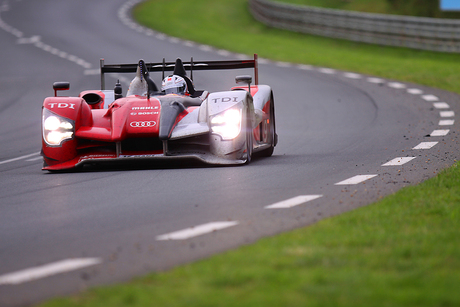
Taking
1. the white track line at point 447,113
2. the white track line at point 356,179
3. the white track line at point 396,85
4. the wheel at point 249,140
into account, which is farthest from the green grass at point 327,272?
the white track line at point 396,85

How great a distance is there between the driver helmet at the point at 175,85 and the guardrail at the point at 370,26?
17845 mm

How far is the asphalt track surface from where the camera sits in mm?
4844

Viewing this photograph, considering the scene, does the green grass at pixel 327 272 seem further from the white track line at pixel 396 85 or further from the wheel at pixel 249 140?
the white track line at pixel 396 85

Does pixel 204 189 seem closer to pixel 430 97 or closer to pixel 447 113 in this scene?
pixel 447 113

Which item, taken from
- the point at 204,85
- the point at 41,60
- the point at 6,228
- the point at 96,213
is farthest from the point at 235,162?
the point at 41,60

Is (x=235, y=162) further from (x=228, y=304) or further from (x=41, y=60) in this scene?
(x=41, y=60)

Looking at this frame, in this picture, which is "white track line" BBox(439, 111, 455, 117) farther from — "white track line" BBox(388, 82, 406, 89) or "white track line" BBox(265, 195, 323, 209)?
"white track line" BBox(265, 195, 323, 209)

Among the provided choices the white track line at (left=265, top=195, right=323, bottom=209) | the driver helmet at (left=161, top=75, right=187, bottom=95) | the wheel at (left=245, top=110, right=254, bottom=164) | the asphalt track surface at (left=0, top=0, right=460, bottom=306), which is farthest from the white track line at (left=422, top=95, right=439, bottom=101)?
the white track line at (left=265, top=195, right=323, bottom=209)

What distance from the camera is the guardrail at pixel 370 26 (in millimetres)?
27062

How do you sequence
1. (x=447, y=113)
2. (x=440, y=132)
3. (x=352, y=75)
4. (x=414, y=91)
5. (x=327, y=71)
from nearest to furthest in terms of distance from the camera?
(x=440, y=132)
(x=447, y=113)
(x=414, y=91)
(x=352, y=75)
(x=327, y=71)

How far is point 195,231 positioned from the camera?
5.50 meters

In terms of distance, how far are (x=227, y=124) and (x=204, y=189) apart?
1724mm

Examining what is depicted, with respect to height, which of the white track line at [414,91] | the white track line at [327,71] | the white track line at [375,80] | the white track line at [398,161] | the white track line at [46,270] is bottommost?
the white track line at [414,91]

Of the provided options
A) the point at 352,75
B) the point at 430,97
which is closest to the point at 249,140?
the point at 430,97
